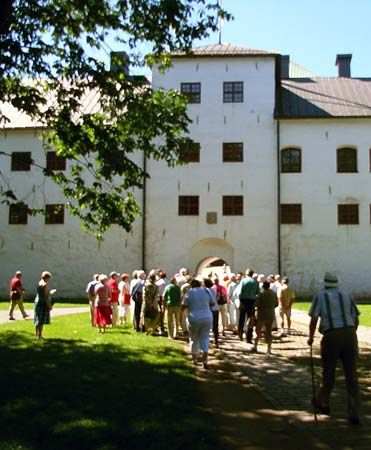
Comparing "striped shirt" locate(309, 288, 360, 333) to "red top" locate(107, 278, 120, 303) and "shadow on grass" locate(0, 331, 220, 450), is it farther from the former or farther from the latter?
"red top" locate(107, 278, 120, 303)

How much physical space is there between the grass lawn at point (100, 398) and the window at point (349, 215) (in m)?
17.9

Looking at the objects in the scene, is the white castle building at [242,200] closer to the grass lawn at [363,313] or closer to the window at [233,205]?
the window at [233,205]

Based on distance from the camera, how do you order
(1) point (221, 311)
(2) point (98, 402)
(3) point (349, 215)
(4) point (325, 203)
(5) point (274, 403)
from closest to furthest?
(2) point (98, 402) < (5) point (274, 403) < (1) point (221, 311) < (3) point (349, 215) < (4) point (325, 203)

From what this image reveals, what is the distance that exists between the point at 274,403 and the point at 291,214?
21240 millimetres

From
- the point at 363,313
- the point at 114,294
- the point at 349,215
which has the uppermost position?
the point at 349,215

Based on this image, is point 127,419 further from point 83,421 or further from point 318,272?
point 318,272

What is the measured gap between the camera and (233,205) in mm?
27938

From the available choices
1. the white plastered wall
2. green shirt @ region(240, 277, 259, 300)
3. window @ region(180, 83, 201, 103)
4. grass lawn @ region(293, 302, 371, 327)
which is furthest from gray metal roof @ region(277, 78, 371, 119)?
green shirt @ region(240, 277, 259, 300)

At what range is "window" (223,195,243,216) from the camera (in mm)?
27875

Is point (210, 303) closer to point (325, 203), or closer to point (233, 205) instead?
point (233, 205)

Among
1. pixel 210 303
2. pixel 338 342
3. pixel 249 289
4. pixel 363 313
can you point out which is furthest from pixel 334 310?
pixel 363 313

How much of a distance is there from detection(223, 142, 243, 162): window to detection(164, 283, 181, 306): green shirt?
1579 cm

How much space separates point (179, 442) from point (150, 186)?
921 inches

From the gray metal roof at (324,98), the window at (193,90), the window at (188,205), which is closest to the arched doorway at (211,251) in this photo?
the window at (188,205)
